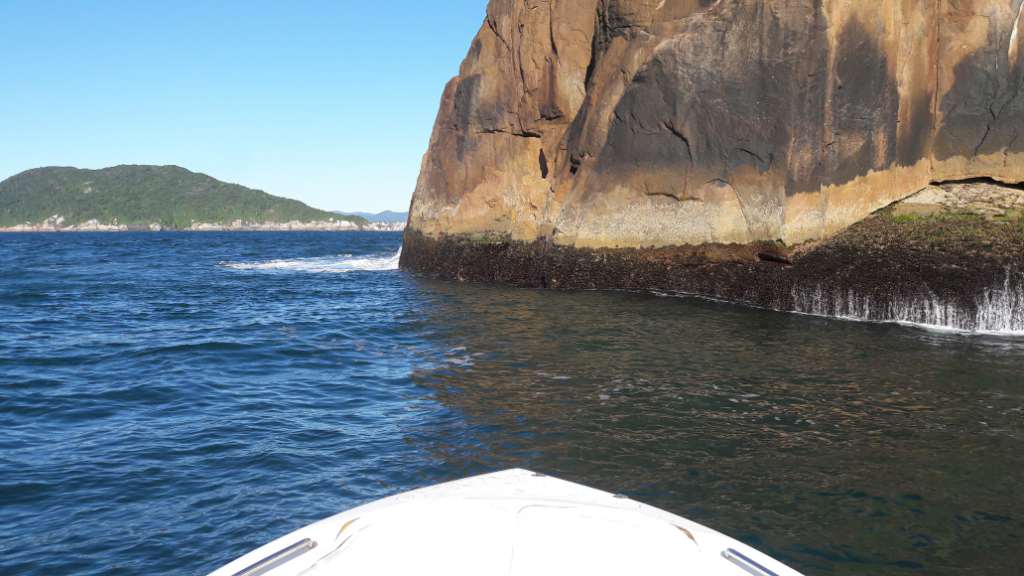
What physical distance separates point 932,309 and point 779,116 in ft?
19.3

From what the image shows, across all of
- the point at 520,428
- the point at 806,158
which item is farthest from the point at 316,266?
the point at 520,428

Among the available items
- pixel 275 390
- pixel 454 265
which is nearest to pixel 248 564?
pixel 275 390

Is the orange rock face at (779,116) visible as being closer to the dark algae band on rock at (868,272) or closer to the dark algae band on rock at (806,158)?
the dark algae band on rock at (806,158)

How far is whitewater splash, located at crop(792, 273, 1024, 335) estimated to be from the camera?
1549 cm

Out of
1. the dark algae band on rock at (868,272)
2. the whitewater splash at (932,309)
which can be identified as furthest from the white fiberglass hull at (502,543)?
the dark algae band on rock at (868,272)

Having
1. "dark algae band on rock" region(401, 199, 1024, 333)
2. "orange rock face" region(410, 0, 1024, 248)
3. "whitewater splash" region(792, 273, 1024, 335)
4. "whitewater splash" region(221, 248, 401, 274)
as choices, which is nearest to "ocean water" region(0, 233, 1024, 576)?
"whitewater splash" region(792, 273, 1024, 335)

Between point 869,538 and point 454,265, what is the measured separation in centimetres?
2270

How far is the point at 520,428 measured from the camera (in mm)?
8867

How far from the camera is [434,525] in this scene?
11.6 feet

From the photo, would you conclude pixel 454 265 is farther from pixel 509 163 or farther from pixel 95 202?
pixel 95 202

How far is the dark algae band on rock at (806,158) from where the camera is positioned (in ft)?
56.1

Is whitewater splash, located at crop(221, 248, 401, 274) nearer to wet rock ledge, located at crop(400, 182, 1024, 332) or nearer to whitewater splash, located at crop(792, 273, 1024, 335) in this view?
wet rock ledge, located at crop(400, 182, 1024, 332)

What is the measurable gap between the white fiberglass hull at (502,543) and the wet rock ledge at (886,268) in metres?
14.8

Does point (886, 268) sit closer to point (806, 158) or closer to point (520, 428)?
point (806, 158)
